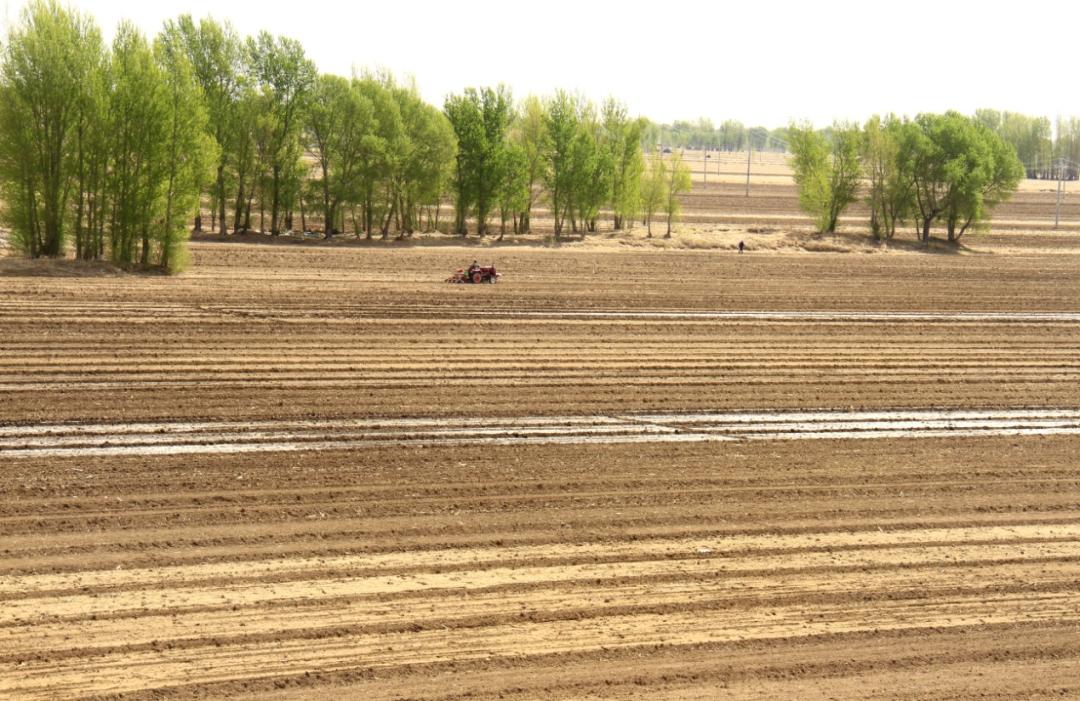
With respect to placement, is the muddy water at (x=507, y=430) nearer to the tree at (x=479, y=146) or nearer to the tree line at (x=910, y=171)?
the tree at (x=479, y=146)

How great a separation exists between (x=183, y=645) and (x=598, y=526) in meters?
6.26

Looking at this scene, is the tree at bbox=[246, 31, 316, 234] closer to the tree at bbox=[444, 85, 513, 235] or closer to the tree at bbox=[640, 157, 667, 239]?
the tree at bbox=[444, 85, 513, 235]

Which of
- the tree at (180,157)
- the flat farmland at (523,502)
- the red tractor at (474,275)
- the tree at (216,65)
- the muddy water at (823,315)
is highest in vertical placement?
the tree at (216,65)

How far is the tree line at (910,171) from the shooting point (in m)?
65.9

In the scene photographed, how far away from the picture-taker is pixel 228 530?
16.5m

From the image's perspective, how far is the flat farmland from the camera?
12844 millimetres

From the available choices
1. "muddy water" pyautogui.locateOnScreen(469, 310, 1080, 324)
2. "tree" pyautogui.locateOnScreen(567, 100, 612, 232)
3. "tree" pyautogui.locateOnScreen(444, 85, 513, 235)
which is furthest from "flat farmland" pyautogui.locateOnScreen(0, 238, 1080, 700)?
"tree" pyautogui.locateOnScreen(567, 100, 612, 232)

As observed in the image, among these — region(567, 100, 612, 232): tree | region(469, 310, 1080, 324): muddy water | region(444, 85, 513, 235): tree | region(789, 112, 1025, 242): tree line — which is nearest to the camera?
region(469, 310, 1080, 324): muddy water

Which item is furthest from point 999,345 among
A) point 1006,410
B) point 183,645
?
point 183,645

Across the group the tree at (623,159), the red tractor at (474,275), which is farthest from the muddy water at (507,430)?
the tree at (623,159)

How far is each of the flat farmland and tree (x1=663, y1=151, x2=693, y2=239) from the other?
30523mm

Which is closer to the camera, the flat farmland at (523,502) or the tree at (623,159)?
the flat farmland at (523,502)

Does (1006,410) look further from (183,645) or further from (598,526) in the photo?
(183,645)

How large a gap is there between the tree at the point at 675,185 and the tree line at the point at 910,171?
6676mm
